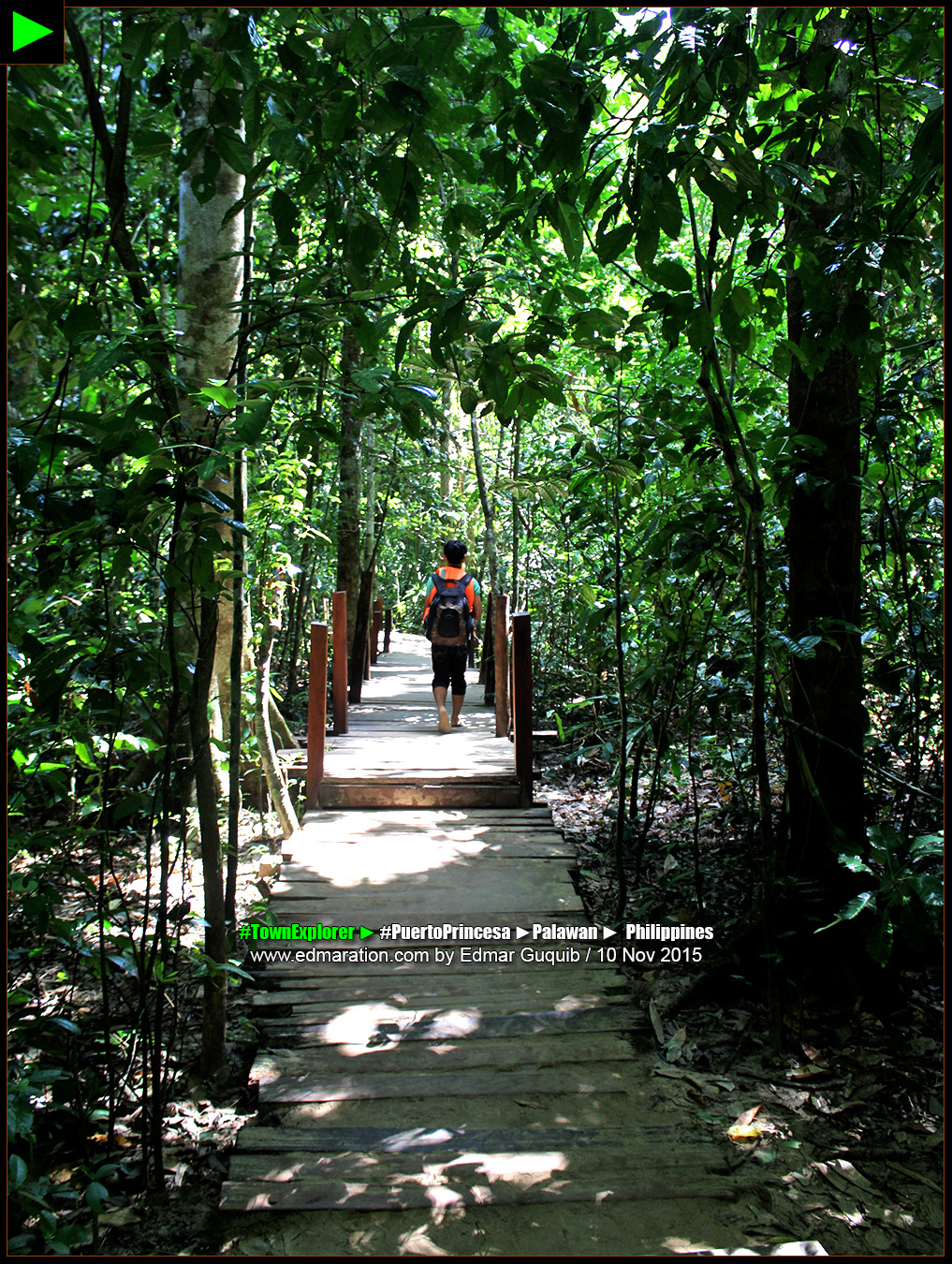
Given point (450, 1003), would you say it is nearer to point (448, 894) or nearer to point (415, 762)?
point (448, 894)

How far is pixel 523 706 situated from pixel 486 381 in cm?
356

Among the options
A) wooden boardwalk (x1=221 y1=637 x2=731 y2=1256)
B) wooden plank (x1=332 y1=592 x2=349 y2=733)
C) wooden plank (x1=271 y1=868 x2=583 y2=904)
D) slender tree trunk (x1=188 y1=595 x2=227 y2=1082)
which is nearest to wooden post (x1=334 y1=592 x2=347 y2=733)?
wooden plank (x1=332 y1=592 x2=349 y2=733)

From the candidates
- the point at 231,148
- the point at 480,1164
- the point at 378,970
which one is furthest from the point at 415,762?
the point at 231,148

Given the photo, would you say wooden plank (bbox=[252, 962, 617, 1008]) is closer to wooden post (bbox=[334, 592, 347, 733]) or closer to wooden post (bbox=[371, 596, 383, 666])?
wooden post (bbox=[334, 592, 347, 733])

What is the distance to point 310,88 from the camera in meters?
2.73

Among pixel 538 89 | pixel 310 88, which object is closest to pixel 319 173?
pixel 310 88

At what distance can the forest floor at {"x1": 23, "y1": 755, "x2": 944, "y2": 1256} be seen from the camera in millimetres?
2664

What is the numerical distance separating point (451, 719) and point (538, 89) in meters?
6.43

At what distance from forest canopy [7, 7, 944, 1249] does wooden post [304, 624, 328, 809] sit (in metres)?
0.65

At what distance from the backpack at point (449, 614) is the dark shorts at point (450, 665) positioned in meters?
0.11

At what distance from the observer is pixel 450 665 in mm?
7590

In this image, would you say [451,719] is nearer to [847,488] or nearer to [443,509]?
[847,488]

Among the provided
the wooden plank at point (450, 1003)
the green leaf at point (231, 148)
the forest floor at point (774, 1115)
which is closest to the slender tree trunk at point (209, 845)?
the forest floor at point (774, 1115)

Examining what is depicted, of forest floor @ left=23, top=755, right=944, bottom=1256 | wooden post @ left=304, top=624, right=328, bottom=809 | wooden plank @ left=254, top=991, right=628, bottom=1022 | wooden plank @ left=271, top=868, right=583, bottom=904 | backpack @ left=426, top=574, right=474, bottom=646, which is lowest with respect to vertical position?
forest floor @ left=23, top=755, right=944, bottom=1256
